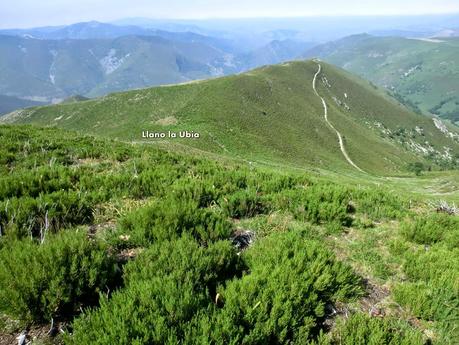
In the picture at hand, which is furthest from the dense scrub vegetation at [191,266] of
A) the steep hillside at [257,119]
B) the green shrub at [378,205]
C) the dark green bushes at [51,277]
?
the steep hillside at [257,119]

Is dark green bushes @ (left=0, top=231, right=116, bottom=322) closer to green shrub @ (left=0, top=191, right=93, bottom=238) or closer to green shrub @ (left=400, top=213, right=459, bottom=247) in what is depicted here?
green shrub @ (left=0, top=191, right=93, bottom=238)

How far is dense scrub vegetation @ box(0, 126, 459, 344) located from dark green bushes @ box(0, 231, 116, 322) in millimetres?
14

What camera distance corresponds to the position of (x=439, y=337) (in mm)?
4426

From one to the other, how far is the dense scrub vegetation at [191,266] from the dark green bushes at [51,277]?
1cm

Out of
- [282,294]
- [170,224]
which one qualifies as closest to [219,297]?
[282,294]

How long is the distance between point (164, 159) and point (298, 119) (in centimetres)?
9897

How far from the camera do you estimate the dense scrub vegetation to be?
3.70 meters

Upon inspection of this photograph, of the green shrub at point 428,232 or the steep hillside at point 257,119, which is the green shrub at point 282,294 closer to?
Result: the green shrub at point 428,232

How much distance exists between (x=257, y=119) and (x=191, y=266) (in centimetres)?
9070


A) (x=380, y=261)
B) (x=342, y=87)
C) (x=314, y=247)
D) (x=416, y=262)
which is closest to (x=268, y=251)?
(x=314, y=247)

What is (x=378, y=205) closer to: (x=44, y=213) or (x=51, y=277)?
(x=44, y=213)

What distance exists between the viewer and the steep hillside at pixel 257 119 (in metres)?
78.3

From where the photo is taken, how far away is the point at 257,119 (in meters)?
93.6

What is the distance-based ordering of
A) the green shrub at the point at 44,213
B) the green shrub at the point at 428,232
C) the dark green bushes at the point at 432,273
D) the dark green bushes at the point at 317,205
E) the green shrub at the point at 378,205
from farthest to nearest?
the green shrub at the point at 378,205
the dark green bushes at the point at 317,205
the green shrub at the point at 428,232
the green shrub at the point at 44,213
the dark green bushes at the point at 432,273
